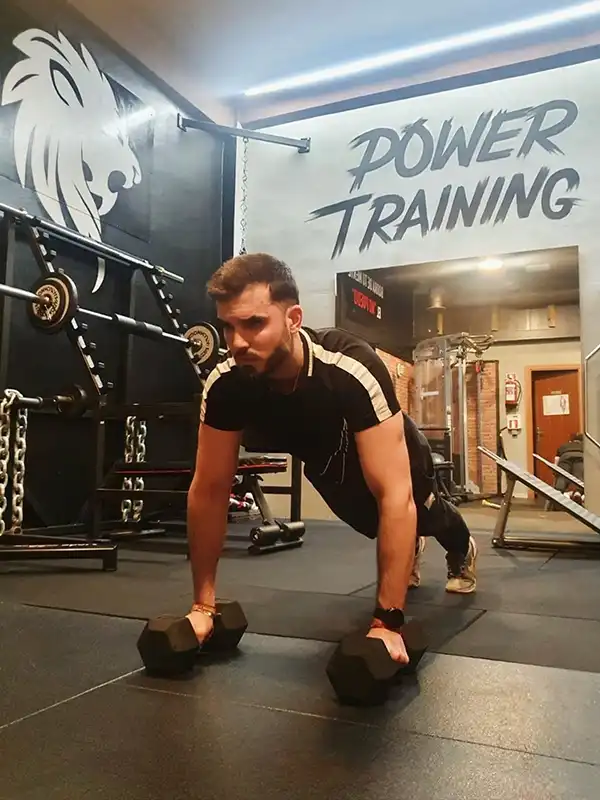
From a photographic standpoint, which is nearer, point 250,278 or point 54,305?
point 250,278

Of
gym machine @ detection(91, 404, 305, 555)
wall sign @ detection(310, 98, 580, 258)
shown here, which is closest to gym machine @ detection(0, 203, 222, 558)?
gym machine @ detection(91, 404, 305, 555)

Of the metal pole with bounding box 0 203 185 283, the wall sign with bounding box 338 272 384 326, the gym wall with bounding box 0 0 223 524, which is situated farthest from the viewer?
Answer: the wall sign with bounding box 338 272 384 326

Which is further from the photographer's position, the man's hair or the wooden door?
the wooden door

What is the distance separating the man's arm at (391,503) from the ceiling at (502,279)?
4.15 meters

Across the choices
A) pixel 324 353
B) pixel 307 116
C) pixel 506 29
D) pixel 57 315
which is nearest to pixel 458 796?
pixel 324 353

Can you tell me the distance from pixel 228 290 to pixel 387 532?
571 millimetres

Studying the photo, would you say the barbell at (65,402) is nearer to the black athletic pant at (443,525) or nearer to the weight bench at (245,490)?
the weight bench at (245,490)

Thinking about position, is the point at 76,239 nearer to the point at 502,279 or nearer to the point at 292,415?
A: the point at 292,415

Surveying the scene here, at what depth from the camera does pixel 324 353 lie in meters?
1.49

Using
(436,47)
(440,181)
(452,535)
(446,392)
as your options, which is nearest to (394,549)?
(452,535)

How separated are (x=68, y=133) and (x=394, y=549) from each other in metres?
3.83

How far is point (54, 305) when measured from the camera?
126 inches

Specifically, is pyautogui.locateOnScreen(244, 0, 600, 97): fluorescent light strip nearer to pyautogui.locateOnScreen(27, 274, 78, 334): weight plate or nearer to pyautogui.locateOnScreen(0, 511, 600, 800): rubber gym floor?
pyautogui.locateOnScreen(27, 274, 78, 334): weight plate

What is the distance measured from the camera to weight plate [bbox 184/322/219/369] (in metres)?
4.14
